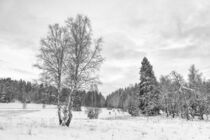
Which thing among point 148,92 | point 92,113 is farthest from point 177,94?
point 92,113

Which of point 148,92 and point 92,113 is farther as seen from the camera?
point 148,92

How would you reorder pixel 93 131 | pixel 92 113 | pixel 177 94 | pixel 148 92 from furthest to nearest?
A: pixel 148 92, pixel 92 113, pixel 177 94, pixel 93 131

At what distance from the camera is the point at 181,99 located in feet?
125

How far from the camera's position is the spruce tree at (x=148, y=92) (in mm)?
41938

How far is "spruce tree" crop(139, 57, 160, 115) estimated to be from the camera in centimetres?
4194

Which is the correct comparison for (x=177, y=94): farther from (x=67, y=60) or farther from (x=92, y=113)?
(x=67, y=60)

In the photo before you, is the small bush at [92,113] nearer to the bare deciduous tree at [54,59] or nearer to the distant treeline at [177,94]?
the distant treeline at [177,94]

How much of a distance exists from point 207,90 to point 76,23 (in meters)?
34.1

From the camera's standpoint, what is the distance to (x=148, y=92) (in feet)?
140

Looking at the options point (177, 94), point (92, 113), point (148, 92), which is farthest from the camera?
point (148, 92)

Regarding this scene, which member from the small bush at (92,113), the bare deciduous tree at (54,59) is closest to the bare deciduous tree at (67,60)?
the bare deciduous tree at (54,59)

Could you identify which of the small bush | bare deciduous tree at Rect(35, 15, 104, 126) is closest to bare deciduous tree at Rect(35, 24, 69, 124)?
bare deciduous tree at Rect(35, 15, 104, 126)

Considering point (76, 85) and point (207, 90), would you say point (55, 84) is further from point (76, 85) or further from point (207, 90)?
point (207, 90)

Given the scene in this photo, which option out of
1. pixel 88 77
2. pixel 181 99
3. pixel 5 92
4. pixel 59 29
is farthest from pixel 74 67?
pixel 5 92
